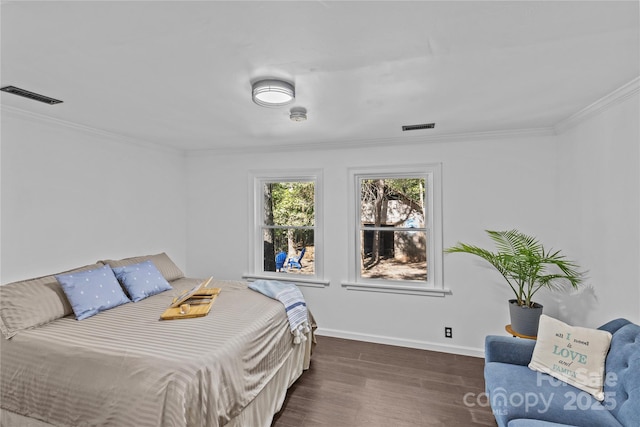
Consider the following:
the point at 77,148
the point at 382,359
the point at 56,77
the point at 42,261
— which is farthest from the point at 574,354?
the point at 77,148

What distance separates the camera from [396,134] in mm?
3416

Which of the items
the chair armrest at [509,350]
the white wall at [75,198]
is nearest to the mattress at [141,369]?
the white wall at [75,198]

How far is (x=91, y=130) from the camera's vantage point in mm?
3195

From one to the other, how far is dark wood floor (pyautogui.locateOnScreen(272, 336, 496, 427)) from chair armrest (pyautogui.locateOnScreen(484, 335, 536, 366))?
20.2 inches

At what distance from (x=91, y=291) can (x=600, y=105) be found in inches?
166

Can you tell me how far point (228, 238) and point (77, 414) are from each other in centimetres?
276

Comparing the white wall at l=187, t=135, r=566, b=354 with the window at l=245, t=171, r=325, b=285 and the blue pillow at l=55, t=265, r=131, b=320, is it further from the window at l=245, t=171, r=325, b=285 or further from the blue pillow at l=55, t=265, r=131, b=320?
the blue pillow at l=55, t=265, r=131, b=320

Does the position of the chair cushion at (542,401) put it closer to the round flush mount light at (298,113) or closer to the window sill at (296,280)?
the window sill at (296,280)

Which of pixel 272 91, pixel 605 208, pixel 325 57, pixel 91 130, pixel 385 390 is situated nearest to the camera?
pixel 325 57

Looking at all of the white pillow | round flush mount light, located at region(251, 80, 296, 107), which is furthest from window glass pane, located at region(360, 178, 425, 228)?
round flush mount light, located at region(251, 80, 296, 107)

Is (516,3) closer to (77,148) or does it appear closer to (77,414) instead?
(77,414)

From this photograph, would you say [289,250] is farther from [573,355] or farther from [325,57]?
[573,355]

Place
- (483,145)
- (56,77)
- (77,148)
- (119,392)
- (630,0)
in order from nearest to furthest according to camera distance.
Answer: (630,0) → (119,392) → (56,77) → (77,148) → (483,145)

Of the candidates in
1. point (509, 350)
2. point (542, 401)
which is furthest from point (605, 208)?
point (542, 401)
